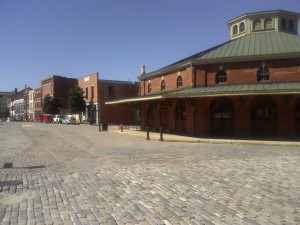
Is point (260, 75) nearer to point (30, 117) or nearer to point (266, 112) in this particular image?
point (266, 112)

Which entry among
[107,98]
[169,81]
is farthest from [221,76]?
[107,98]

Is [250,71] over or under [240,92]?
over

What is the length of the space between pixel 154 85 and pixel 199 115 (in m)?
9.53

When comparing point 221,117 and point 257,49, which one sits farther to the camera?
point 257,49

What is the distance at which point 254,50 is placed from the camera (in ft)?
86.6

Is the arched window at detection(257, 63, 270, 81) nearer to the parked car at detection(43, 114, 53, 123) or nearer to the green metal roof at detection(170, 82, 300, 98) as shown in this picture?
the green metal roof at detection(170, 82, 300, 98)

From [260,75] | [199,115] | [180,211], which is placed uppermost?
[260,75]

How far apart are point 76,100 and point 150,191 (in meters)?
54.6

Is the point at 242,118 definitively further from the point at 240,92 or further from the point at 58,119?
the point at 58,119

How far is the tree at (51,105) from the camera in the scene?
75.7 metres

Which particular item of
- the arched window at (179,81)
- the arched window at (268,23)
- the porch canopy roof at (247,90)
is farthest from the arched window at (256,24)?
the porch canopy roof at (247,90)

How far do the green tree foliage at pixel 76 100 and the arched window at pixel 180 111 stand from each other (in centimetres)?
3549

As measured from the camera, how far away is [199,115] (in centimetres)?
2602

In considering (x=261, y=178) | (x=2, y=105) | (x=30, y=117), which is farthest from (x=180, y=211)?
(x=2, y=105)
